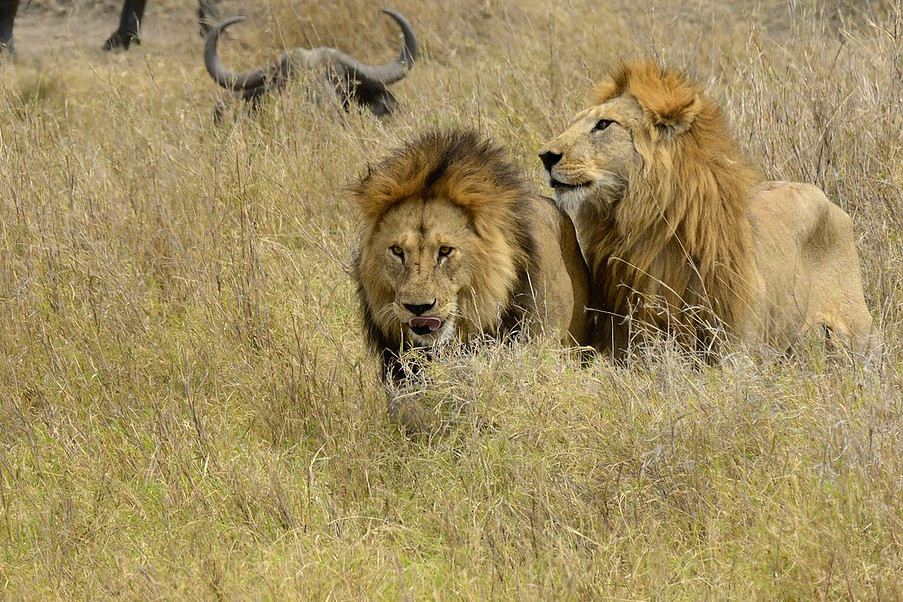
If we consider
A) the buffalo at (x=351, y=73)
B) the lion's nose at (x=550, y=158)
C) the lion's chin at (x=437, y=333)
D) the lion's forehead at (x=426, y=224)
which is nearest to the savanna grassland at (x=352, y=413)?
the lion's chin at (x=437, y=333)

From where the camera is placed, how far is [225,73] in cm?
978

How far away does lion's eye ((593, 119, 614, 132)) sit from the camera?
440cm

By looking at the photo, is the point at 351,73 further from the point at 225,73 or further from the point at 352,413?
the point at 352,413

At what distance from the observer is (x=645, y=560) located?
329 cm

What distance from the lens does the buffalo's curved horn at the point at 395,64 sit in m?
9.73

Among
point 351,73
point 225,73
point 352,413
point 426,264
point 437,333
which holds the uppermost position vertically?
point 426,264

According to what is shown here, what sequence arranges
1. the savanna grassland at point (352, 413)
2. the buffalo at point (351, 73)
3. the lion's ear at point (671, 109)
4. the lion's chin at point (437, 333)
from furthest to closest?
the buffalo at point (351, 73)
the lion's ear at point (671, 109)
the lion's chin at point (437, 333)
the savanna grassland at point (352, 413)

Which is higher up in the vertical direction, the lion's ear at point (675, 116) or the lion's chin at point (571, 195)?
the lion's ear at point (675, 116)

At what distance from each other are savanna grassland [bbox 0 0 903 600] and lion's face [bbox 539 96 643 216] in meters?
0.59

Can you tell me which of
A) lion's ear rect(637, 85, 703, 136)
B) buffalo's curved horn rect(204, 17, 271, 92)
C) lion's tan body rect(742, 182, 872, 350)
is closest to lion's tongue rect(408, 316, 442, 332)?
lion's ear rect(637, 85, 703, 136)

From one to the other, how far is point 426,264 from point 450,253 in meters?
0.09

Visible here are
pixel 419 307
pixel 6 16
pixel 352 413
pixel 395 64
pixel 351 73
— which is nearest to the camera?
pixel 419 307

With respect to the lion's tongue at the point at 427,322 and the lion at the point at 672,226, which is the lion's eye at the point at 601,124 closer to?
the lion at the point at 672,226

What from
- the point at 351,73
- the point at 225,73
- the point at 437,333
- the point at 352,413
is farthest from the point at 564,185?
the point at 225,73
